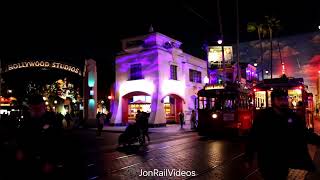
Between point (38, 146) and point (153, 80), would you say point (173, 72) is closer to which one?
point (153, 80)

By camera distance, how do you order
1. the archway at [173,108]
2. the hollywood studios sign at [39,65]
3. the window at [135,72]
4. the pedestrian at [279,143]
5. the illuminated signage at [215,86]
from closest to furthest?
the pedestrian at [279,143]
the illuminated signage at [215,86]
the hollywood studios sign at [39,65]
the window at [135,72]
the archway at [173,108]

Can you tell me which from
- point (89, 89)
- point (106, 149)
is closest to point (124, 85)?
point (89, 89)

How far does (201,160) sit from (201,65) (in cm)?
3143

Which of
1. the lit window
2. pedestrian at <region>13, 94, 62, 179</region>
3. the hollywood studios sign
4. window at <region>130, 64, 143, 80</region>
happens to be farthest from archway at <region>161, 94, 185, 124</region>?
pedestrian at <region>13, 94, 62, 179</region>

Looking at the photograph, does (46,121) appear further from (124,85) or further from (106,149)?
(124,85)

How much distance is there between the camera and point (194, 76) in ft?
135

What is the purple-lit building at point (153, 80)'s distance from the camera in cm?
3381

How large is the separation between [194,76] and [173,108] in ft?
17.0

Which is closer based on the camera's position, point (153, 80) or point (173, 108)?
point (153, 80)

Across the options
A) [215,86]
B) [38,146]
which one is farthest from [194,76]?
[38,146]

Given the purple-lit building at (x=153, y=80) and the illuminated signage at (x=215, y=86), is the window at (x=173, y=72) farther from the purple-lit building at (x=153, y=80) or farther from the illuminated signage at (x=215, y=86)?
the illuminated signage at (x=215, y=86)

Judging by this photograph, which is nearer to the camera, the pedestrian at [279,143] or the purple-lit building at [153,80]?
the pedestrian at [279,143]

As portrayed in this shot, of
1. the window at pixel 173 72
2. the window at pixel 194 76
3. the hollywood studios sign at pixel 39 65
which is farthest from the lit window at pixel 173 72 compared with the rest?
the hollywood studios sign at pixel 39 65

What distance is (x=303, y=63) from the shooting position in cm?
5841
